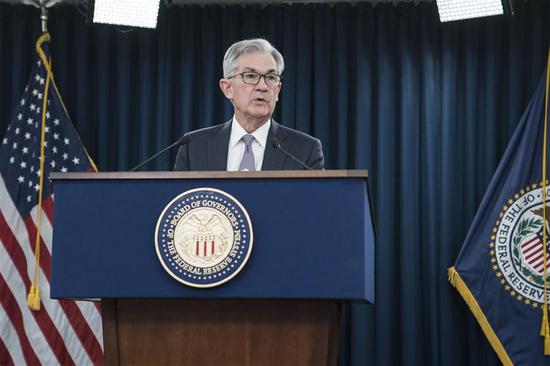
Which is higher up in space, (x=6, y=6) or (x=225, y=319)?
(x=6, y=6)

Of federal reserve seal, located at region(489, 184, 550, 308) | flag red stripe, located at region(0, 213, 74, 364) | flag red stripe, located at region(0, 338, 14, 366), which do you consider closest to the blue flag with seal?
federal reserve seal, located at region(489, 184, 550, 308)

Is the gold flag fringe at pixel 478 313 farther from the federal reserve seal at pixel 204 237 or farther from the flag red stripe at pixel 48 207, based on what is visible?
the federal reserve seal at pixel 204 237

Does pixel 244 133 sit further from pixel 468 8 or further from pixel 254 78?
pixel 468 8

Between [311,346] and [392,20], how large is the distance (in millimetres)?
3789

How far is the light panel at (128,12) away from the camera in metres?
5.07

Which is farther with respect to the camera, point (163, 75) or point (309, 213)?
point (163, 75)

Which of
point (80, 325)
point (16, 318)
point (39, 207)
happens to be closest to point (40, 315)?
point (16, 318)

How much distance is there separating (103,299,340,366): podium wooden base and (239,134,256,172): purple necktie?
742 millimetres

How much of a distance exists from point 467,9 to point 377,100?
2.91 feet

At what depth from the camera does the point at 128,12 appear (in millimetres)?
5094

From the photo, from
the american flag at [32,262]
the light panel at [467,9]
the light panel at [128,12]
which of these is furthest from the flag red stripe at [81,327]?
the light panel at [467,9]

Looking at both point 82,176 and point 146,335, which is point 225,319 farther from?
point 82,176

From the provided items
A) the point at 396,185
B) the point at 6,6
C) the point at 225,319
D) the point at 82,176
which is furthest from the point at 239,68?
the point at 6,6

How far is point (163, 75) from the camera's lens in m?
5.66
